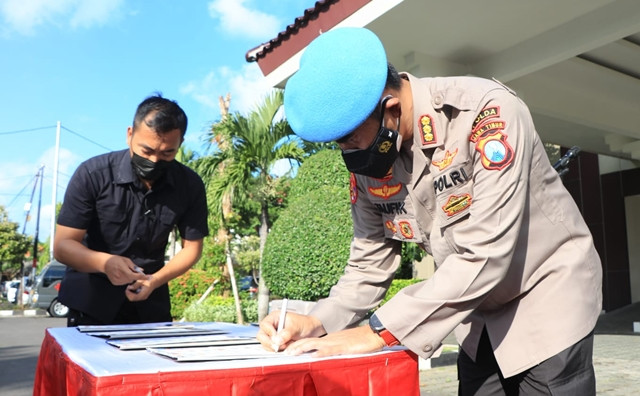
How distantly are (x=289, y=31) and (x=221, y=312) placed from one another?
591 cm

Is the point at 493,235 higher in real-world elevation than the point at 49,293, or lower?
higher

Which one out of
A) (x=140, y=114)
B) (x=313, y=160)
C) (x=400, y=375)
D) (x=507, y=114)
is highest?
(x=313, y=160)

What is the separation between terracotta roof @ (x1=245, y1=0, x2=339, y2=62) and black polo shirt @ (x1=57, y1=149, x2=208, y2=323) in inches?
130

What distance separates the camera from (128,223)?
8.72 ft

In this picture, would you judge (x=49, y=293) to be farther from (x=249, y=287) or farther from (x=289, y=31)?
(x=289, y=31)

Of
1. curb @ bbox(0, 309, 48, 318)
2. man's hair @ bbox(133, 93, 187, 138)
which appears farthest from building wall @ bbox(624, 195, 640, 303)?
curb @ bbox(0, 309, 48, 318)

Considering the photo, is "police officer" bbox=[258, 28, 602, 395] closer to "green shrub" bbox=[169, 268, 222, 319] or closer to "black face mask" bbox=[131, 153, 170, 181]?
"black face mask" bbox=[131, 153, 170, 181]

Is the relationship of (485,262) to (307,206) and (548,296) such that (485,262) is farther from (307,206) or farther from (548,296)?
(307,206)

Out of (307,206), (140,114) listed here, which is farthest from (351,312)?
(307,206)

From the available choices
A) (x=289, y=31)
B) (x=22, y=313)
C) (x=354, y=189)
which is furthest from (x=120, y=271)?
(x=22, y=313)

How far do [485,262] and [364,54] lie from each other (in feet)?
1.71

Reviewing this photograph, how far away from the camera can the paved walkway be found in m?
4.74

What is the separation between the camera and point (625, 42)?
637cm

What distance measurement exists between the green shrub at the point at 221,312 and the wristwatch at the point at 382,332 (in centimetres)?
888
